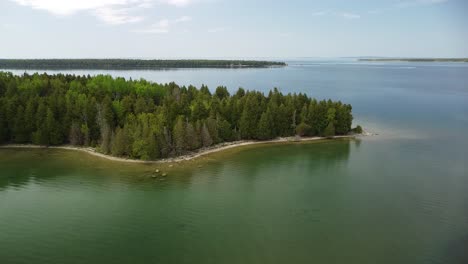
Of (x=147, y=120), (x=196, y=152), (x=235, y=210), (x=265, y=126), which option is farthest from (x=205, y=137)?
(x=235, y=210)

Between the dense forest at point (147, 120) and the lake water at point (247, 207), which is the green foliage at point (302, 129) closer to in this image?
the dense forest at point (147, 120)

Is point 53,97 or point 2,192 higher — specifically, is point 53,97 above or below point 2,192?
above

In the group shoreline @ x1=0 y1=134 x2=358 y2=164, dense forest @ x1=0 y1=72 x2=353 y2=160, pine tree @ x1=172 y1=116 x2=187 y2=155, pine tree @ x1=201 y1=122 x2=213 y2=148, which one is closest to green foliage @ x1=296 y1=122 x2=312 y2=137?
dense forest @ x1=0 y1=72 x2=353 y2=160

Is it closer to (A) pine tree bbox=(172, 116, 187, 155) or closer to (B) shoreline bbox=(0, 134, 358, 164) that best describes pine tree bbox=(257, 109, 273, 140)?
(B) shoreline bbox=(0, 134, 358, 164)

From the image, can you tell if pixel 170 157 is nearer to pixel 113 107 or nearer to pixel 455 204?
pixel 113 107

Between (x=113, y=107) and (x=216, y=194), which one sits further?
(x=113, y=107)

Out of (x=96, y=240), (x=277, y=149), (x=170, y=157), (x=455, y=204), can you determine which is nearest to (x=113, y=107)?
(x=170, y=157)
